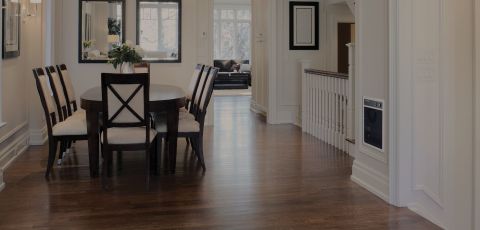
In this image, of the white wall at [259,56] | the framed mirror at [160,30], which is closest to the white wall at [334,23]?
the white wall at [259,56]

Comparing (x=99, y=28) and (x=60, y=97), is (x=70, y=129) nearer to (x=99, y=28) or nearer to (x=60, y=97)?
(x=60, y=97)

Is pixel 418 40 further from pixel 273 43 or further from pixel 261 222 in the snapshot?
pixel 273 43

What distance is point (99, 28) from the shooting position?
7.40 meters

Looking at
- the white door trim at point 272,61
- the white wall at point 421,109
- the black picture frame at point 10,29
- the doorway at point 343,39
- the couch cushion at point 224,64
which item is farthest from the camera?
the couch cushion at point 224,64

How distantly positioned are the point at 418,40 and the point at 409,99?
43 cm

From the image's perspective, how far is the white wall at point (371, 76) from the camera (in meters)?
3.73

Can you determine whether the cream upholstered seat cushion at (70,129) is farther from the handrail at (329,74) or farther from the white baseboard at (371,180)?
the handrail at (329,74)

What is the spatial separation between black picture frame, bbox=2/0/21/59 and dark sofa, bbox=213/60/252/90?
30.1 feet

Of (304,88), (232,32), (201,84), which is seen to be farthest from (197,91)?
(232,32)

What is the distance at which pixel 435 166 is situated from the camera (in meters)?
3.41

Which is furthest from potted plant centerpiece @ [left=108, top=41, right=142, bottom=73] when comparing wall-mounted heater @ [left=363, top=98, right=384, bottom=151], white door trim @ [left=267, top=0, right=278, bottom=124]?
white door trim @ [left=267, top=0, right=278, bottom=124]

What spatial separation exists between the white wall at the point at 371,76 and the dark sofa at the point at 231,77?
33.7 ft

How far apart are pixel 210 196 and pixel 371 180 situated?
1.34 m

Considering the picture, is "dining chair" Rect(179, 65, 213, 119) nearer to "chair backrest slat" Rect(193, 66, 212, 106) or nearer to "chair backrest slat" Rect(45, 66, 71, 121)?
"chair backrest slat" Rect(193, 66, 212, 106)
